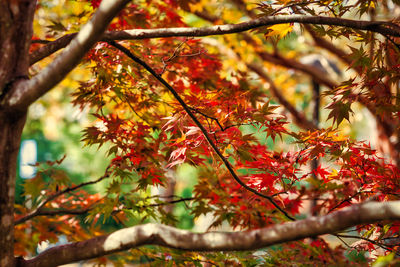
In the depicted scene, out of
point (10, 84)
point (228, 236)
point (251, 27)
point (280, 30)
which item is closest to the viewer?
point (228, 236)

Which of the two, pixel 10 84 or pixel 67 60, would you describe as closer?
pixel 67 60

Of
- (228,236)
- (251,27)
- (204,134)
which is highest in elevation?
(251,27)

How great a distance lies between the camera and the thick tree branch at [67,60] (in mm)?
1212

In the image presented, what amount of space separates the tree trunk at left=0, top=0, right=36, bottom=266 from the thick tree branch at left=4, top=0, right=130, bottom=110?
2.7 inches

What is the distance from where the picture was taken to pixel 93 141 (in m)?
2.34

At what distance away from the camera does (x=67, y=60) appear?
1.28m

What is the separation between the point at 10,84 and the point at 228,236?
1.05 m

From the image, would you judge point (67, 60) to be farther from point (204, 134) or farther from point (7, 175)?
point (204, 134)

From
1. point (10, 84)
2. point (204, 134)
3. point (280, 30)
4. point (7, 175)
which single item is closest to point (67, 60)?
point (10, 84)

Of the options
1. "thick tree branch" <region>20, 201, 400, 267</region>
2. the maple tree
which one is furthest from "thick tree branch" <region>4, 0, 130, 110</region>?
"thick tree branch" <region>20, 201, 400, 267</region>

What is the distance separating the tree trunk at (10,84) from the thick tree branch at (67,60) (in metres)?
0.07

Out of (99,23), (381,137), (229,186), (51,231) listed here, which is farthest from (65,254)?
(381,137)

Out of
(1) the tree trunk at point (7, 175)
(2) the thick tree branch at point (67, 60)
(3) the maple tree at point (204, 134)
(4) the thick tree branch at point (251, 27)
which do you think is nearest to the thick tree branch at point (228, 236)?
(3) the maple tree at point (204, 134)

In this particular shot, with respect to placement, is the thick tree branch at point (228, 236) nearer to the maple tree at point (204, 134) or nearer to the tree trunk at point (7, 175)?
the maple tree at point (204, 134)
